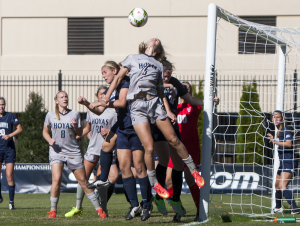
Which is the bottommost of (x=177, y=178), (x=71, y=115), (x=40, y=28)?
(x=177, y=178)

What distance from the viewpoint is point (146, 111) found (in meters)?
4.89

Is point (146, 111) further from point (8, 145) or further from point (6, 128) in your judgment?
point (6, 128)

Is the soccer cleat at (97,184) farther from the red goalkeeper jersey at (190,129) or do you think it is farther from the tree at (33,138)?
the tree at (33,138)

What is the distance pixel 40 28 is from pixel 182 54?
682 cm

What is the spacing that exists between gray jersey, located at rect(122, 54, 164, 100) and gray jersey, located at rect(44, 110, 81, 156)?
1869 mm

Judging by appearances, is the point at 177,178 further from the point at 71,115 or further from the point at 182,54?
the point at 182,54

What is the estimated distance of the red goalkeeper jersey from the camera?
6168mm

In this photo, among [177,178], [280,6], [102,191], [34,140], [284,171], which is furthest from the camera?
[280,6]

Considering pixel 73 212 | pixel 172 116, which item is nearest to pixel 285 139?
pixel 172 116

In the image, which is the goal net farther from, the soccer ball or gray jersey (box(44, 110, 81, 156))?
gray jersey (box(44, 110, 81, 156))

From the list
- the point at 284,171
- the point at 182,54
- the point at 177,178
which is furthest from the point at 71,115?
the point at 182,54

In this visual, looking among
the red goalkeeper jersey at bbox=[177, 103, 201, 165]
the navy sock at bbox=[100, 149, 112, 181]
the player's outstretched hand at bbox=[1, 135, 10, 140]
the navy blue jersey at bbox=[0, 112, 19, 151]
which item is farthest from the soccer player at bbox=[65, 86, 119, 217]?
the navy blue jersey at bbox=[0, 112, 19, 151]

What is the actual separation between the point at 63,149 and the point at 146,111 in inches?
80.6

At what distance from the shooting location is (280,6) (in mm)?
18312
